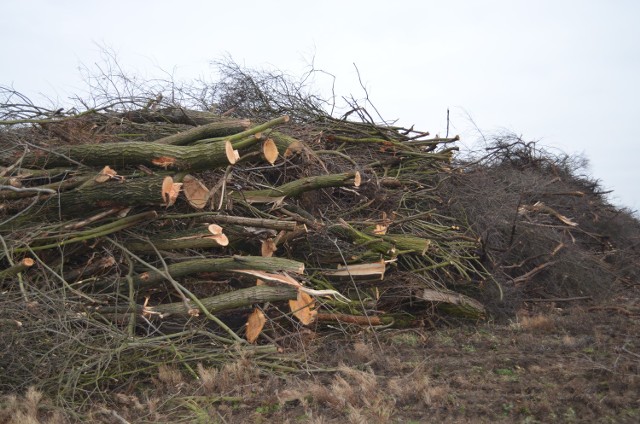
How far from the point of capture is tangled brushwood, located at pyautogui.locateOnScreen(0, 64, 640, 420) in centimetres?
477

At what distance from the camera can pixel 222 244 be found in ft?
17.7

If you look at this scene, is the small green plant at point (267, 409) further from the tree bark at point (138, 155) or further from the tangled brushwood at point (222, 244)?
the tree bark at point (138, 155)

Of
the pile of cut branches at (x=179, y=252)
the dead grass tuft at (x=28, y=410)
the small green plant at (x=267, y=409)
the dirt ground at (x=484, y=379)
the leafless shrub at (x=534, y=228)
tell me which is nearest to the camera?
the dirt ground at (x=484, y=379)

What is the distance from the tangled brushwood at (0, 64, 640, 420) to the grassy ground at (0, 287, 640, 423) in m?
0.27

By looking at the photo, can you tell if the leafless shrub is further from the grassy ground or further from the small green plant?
the small green plant

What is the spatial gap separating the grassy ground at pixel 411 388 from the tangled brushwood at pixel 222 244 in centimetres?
27

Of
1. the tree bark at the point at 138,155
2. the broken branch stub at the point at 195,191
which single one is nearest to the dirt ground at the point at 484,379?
the broken branch stub at the point at 195,191

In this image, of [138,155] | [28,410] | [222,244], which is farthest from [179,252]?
[28,410]

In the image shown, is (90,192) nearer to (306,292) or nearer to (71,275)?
(71,275)

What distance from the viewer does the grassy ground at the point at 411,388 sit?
3.84 meters

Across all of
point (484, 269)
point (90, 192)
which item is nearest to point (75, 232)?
point (90, 192)

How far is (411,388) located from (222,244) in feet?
6.58

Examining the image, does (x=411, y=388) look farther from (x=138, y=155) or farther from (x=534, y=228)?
(x=534, y=228)

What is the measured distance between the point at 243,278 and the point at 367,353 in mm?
1253
